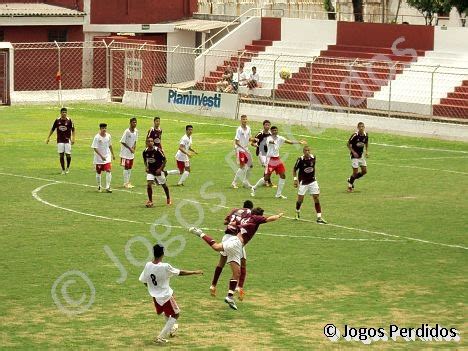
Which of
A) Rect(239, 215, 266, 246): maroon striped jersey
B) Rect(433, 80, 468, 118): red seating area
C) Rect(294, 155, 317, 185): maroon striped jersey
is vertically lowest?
Rect(239, 215, 266, 246): maroon striped jersey

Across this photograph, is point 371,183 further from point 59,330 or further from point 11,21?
point 11,21

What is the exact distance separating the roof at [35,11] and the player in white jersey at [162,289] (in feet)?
149

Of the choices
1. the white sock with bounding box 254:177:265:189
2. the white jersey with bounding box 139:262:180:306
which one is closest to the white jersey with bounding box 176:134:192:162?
the white sock with bounding box 254:177:265:189

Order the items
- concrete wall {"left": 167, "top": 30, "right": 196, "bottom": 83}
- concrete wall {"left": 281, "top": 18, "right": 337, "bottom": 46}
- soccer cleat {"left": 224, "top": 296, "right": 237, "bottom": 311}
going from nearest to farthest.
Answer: soccer cleat {"left": 224, "top": 296, "right": 237, "bottom": 311}, concrete wall {"left": 281, "top": 18, "right": 337, "bottom": 46}, concrete wall {"left": 167, "top": 30, "right": 196, "bottom": 83}

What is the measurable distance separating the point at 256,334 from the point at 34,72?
4547cm

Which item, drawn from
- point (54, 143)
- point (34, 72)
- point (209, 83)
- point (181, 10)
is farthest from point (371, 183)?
point (181, 10)

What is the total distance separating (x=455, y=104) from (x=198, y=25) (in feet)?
67.5

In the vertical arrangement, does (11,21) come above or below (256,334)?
above

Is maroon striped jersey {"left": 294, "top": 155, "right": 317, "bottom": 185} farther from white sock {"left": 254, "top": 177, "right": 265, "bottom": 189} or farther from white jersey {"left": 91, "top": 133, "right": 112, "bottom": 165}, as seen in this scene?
white jersey {"left": 91, "top": 133, "right": 112, "bottom": 165}

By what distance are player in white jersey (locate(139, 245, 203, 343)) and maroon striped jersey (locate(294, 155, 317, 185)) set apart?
11.5 metres

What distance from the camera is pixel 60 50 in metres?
67.0

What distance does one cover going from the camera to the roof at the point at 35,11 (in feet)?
216

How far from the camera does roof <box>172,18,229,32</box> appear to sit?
225ft

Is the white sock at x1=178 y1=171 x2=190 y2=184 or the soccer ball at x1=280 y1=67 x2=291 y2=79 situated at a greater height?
the soccer ball at x1=280 y1=67 x2=291 y2=79
